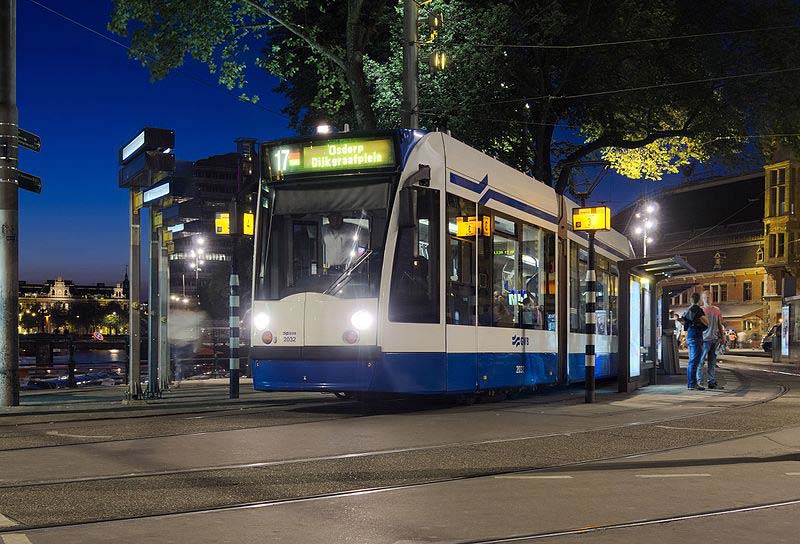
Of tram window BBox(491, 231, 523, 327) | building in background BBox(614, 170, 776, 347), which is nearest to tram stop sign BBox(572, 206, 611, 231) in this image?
tram window BBox(491, 231, 523, 327)

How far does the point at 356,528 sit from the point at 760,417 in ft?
29.1

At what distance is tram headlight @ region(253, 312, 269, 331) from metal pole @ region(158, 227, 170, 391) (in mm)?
5279

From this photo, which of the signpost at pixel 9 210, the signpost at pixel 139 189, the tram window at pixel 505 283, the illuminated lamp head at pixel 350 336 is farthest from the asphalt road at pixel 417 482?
the signpost at pixel 139 189

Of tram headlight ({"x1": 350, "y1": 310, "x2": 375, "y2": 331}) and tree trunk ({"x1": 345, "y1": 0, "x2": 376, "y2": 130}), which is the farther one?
tree trunk ({"x1": 345, "y1": 0, "x2": 376, "y2": 130})

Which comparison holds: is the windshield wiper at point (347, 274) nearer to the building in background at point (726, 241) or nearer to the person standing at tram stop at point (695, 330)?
the person standing at tram stop at point (695, 330)

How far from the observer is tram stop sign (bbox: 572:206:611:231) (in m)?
16.1

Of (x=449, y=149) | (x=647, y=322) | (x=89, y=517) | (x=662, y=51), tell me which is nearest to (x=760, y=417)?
(x=449, y=149)

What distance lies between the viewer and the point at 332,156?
13062 mm

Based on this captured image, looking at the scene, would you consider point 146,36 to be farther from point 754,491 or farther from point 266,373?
point 754,491

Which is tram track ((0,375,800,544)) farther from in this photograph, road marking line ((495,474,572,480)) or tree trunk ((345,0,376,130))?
tree trunk ((345,0,376,130))

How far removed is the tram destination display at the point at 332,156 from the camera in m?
12.8

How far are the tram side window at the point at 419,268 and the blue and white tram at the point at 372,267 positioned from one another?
2cm

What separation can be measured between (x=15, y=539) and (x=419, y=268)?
25.0 ft

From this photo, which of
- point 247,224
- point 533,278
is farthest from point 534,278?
point 247,224
